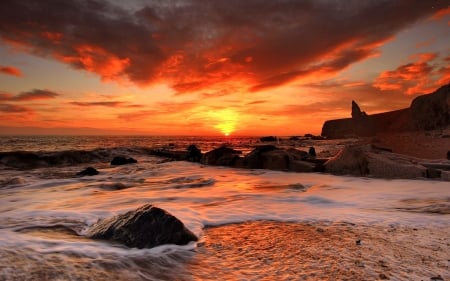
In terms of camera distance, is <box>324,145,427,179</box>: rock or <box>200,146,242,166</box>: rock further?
<box>200,146,242,166</box>: rock

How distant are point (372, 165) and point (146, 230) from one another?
33.3 ft

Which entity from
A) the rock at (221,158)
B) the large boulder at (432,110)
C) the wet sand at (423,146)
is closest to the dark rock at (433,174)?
the wet sand at (423,146)

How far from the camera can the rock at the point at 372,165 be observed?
11.3 meters

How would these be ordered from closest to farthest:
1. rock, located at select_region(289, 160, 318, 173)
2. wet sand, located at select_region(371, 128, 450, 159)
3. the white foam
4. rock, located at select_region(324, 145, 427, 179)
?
the white foam
rock, located at select_region(324, 145, 427, 179)
rock, located at select_region(289, 160, 318, 173)
wet sand, located at select_region(371, 128, 450, 159)

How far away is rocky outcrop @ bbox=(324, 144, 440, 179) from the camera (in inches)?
439

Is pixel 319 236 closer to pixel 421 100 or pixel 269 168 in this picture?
pixel 269 168

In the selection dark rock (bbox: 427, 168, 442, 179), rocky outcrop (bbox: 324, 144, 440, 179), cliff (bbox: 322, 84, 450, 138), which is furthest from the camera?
cliff (bbox: 322, 84, 450, 138)

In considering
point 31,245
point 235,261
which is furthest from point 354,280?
point 31,245

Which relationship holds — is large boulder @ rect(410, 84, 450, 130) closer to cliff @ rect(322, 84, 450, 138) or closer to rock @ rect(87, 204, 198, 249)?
cliff @ rect(322, 84, 450, 138)

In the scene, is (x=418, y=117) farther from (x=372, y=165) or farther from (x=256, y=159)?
(x=372, y=165)

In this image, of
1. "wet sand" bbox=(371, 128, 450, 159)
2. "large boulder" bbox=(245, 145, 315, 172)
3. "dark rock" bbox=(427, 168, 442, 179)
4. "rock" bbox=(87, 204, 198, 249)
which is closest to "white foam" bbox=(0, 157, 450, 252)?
"rock" bbox=(87, 204, 198, 249)

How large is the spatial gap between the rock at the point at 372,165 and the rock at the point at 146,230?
9.42m

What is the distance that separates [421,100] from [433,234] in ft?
319

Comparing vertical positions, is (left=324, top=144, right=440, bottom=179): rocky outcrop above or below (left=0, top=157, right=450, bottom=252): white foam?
above
